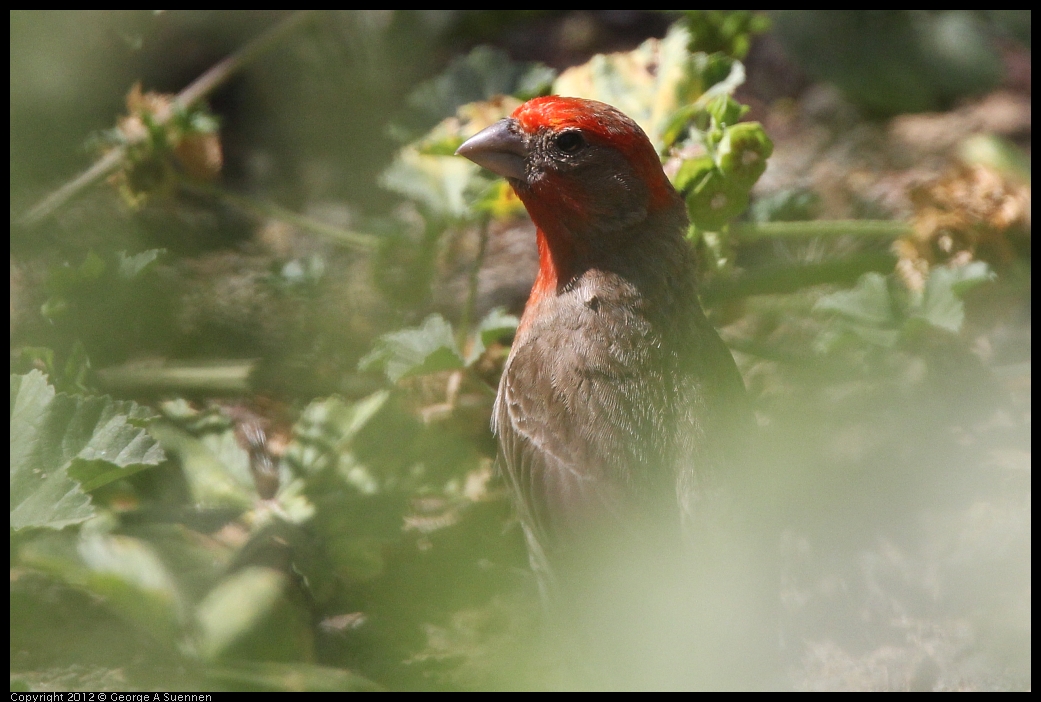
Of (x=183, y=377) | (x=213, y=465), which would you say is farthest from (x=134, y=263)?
(x=213, y=465)

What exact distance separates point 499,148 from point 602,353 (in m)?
0.70

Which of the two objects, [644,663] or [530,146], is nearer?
[644,663]

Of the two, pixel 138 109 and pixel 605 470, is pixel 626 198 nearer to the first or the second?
pixel 605 470

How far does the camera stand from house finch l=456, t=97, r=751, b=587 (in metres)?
2.66

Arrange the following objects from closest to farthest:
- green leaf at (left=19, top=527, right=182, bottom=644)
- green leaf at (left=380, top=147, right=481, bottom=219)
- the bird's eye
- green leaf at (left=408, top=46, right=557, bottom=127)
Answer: green leaf at (left=19, top=527, right=182, bottom=644), the bird's eye, green leaf at (left=380, top=147, right=481, bottom=219), green leaf at (left=408, top=46, right=557, bottom=127)

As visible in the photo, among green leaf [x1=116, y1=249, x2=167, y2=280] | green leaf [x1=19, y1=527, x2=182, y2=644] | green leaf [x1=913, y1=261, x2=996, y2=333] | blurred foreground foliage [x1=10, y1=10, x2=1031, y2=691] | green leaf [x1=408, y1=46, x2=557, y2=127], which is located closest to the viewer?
green leaf [x1=19, y1=527, x2=182, y2=644]

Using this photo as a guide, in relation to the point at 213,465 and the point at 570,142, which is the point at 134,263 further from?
the point at 570,142

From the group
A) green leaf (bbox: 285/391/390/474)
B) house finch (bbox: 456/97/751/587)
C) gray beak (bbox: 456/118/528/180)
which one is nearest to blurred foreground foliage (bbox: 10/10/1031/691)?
green leaf (bbox: 285/391/390/474)

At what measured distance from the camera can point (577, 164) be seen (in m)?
2.80

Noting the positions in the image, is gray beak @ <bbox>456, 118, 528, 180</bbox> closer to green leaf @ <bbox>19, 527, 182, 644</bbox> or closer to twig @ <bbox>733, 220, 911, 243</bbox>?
twig @ <bbox>733, 220, 911, 243</bbox>

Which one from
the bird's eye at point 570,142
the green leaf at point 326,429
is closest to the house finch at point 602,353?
the bird's eye at point 570,142

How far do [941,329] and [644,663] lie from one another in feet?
5.39

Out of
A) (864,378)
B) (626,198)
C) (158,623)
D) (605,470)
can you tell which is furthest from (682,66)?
(158,623)

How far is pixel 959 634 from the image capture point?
2783 millimetres
